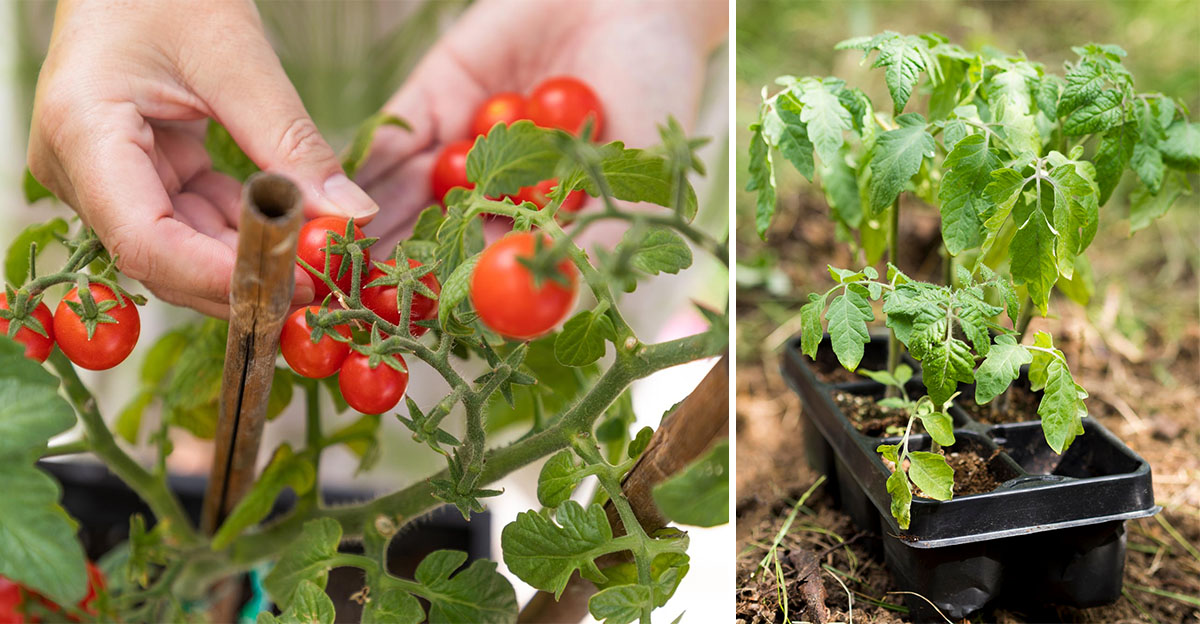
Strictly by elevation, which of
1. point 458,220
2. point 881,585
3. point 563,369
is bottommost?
point 881,585

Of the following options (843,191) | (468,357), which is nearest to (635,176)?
(468,357)

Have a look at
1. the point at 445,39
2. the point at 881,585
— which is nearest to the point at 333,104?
the point at 445,39

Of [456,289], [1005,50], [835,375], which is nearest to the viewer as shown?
[456,289]

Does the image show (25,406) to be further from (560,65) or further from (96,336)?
(560,65)

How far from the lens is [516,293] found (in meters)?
0.50

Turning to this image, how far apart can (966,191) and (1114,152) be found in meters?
0.19

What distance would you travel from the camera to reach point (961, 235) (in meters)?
0.79

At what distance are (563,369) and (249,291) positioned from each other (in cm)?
41

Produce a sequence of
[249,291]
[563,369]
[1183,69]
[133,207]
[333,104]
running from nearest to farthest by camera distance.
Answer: [249,291]
[133,207]
[563,369]
[333,104]
[1183,69]

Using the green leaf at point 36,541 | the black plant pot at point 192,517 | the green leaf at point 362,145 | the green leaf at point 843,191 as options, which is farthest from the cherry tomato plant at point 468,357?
the black plant pot at point 192,517

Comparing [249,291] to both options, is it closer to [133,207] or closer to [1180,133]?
[133,207]

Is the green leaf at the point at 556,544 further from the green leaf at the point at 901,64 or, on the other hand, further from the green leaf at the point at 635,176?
the green leaf at the point at 901,64

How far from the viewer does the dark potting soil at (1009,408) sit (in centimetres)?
104

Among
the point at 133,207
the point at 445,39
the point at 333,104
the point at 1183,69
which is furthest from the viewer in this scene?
the point at 1183,69
